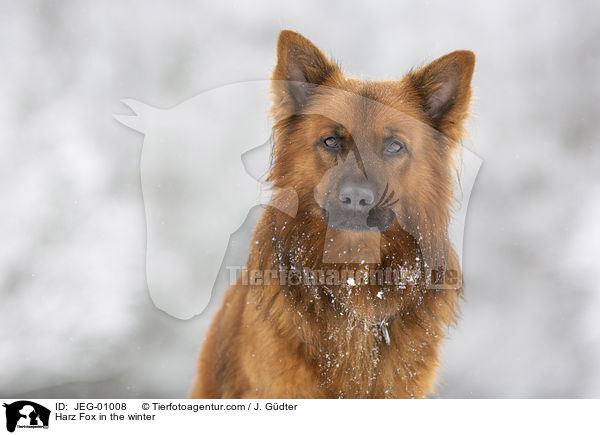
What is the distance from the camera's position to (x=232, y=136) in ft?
7.91

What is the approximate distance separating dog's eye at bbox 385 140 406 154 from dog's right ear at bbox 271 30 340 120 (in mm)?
454

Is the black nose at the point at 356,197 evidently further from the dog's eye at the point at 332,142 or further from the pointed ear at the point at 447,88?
the pointed ear at the point at 447,88

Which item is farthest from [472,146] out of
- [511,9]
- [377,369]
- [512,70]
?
[377,369]

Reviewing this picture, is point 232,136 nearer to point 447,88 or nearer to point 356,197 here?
point 356,197

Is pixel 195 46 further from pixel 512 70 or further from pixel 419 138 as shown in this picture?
pixel 512 70

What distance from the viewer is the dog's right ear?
181 cm

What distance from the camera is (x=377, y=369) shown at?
2.01 meters

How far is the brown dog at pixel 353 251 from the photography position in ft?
6.15
